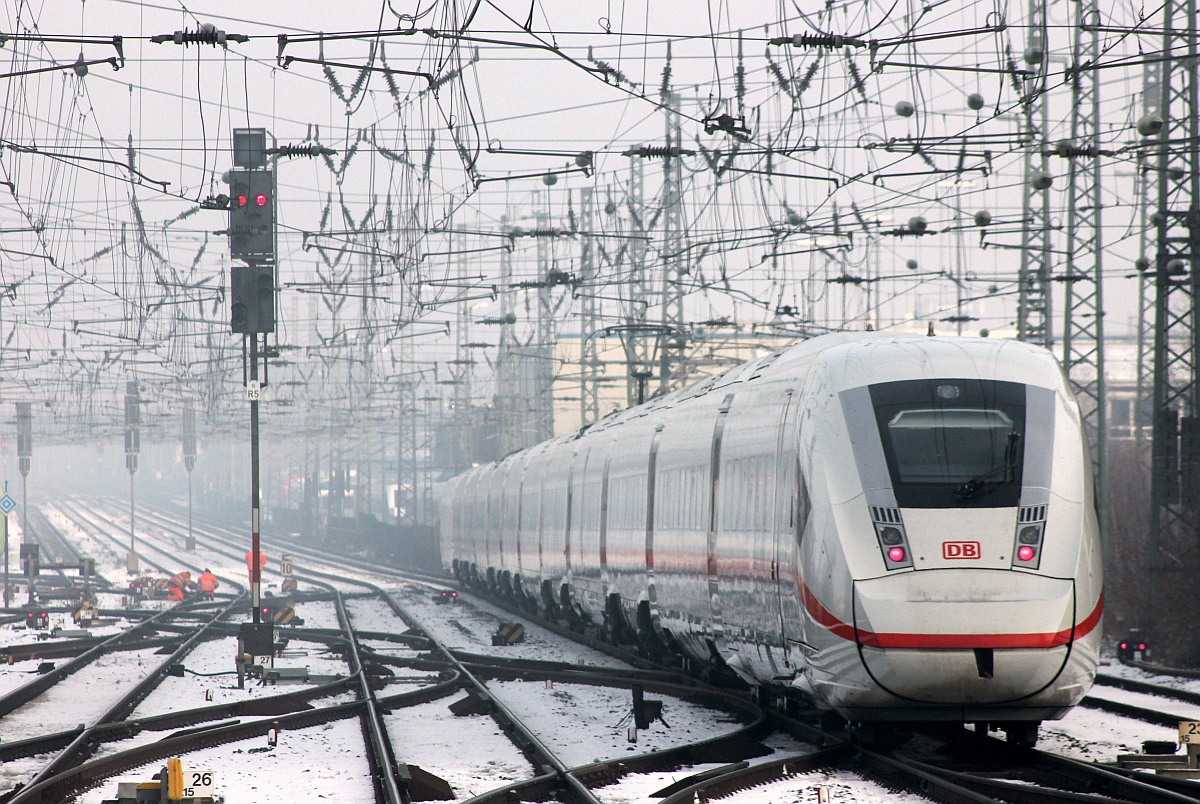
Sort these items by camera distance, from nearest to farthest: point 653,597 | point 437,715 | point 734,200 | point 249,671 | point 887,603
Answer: point 887,603
point 437,715
point 653,597
point 249,671
point 734,200

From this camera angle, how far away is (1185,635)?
77.0ft

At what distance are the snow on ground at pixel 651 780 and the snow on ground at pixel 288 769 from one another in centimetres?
182

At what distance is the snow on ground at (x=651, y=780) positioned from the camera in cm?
1137

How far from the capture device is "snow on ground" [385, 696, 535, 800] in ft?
41.3

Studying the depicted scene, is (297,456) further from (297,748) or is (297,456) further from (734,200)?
(297,748)

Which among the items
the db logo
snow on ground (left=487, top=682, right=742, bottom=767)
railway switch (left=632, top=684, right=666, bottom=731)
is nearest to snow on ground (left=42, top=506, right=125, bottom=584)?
snow on ground (left=487, top=682, right=742, bottom=767)

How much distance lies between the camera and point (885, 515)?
11.9 meters

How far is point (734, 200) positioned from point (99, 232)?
48.0ft

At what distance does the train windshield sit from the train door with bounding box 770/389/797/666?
1275mm

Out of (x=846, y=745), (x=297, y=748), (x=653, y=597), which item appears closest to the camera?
(x=846, y=745)

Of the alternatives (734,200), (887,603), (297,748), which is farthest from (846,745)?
(734,200)

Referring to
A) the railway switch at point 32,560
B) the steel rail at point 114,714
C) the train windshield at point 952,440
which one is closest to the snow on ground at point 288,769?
the steel rail at point 114,714

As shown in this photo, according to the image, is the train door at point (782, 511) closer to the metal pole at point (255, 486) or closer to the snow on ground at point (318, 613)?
the metal pole at point (255, 486)

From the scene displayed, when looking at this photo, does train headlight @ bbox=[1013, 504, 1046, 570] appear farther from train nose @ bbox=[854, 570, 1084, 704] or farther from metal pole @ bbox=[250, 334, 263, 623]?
metal pole @ bbox=[250, 334, 263, 623]
